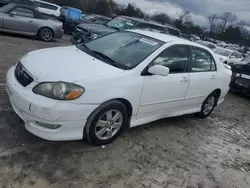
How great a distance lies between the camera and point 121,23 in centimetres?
1108

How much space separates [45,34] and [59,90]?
9704 millimetres

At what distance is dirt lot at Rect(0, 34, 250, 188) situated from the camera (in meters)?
3.09

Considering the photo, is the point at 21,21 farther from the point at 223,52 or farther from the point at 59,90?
the point at 223,52

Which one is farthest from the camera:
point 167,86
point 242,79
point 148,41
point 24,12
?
point 24,12

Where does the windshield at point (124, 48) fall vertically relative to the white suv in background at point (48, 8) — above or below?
above

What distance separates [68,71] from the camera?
3488 mm

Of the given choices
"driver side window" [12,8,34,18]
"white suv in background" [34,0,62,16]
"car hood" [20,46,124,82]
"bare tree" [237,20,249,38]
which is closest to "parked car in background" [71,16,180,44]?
"driver side window" [12,8,34,18]

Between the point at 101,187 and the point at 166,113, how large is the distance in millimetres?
2069

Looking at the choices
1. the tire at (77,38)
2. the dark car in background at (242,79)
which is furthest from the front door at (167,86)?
the tire at (77,38)

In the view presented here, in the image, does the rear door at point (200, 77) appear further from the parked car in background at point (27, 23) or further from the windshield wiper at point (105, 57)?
the parked car in background at point (27, 23)

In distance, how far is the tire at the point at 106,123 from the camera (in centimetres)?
356

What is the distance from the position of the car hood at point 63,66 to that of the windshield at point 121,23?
6.81 metres

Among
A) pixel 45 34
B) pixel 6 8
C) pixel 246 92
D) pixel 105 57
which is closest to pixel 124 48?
pixel 105 57

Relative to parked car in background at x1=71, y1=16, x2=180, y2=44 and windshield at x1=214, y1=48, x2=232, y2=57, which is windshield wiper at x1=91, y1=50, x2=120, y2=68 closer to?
parked car in background at x1=71, y1=16, x2=180, y2=44
